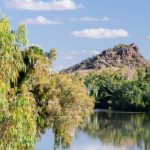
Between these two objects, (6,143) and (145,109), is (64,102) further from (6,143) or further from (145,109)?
(145,109)

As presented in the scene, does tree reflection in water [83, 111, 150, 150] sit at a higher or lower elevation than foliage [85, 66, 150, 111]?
lower

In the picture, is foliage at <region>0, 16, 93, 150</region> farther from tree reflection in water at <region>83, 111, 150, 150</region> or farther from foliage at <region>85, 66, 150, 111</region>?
foliage at <region>85, 66, 150, 111</region>

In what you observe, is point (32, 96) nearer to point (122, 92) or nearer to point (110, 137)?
point (110, 137)

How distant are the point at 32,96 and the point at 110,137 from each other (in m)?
25.9

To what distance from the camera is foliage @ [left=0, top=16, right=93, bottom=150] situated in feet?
37.7

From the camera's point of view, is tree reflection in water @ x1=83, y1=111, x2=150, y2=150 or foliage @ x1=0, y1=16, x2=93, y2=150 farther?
tree reflection in water @ x1=83, y1=111, x2=150, y2=150

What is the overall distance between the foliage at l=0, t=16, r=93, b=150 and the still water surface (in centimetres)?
307

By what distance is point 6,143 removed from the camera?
11516mm

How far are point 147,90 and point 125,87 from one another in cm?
555

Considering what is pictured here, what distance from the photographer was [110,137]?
5153cm

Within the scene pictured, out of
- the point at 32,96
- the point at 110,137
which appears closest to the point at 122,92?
the point at 110,137

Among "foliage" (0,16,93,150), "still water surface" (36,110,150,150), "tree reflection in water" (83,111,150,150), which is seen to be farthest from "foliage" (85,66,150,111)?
"foliage" (0,16,93,150)

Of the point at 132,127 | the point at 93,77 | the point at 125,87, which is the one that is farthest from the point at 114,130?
the point at 93,77

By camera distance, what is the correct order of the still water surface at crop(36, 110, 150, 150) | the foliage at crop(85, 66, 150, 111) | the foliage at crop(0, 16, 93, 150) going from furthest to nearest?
the foliage at crop(85, 66, 150, 111)
the still water surface at crop(36, 110, 150, 150)
the foliage at crop(0, 16, 93, 150)
